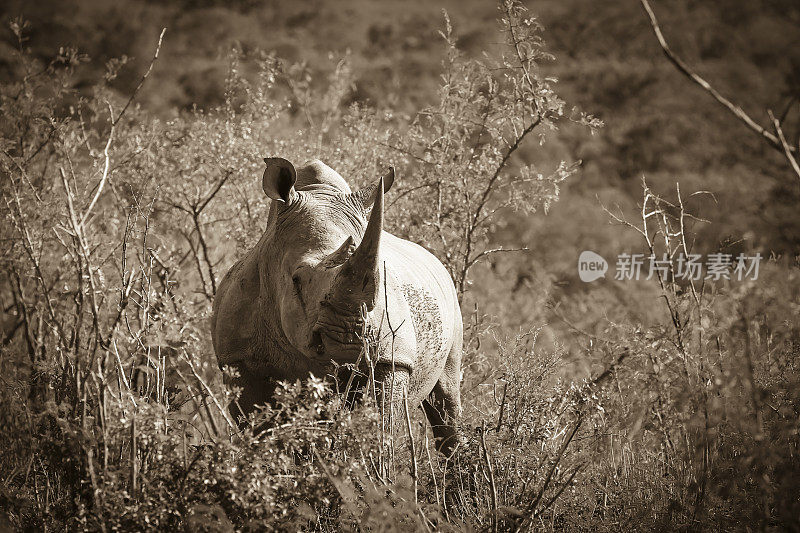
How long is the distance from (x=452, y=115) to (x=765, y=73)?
30.3 meters

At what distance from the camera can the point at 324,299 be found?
13.5ft

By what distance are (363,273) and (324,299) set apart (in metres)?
0.27

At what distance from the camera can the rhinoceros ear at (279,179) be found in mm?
4895

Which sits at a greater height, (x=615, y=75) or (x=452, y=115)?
(x=615, y=75)

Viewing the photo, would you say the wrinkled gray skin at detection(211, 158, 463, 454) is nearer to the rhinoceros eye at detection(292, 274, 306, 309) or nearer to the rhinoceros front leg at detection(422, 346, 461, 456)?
the rhinoceros eye at detection(292, 274, 306, 309)

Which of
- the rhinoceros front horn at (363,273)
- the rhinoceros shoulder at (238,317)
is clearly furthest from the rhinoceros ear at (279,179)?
the rhinoceros front horn at (363,273)

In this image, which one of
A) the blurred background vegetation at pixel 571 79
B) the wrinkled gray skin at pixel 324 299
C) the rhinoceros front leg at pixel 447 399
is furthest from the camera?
the blurred background vegetation at pixel 571 79

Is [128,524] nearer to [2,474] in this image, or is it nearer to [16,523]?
[16,523]

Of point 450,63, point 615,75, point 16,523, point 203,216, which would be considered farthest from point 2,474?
point 615,75

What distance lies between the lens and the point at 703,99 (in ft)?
110

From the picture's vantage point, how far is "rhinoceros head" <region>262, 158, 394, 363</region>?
4023 millimetres

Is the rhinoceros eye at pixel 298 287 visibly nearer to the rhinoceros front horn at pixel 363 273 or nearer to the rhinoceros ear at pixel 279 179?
the rhinoceros front horn at pixel 363 273

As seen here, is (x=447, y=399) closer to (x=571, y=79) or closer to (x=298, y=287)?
(x=298, y=287)

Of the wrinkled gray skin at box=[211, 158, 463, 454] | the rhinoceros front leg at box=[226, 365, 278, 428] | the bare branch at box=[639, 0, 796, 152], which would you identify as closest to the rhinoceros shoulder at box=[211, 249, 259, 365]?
the wrinkled gray skin at box=[211, 158, 463, 454]
